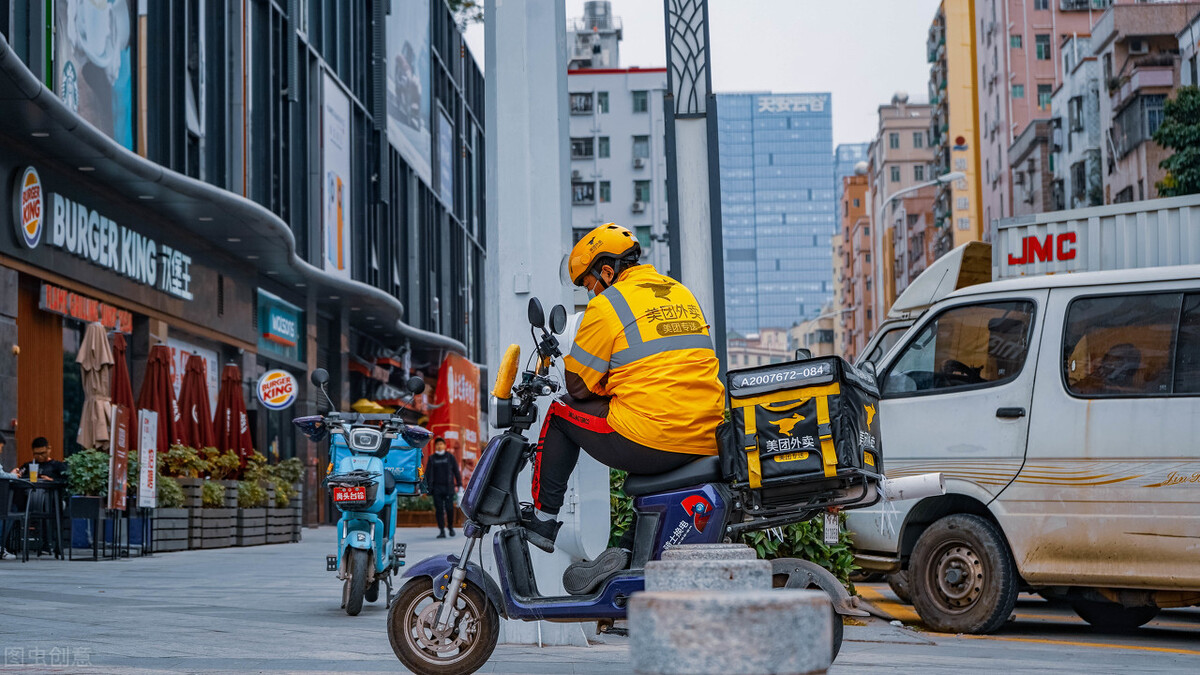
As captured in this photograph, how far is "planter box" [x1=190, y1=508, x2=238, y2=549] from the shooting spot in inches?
770

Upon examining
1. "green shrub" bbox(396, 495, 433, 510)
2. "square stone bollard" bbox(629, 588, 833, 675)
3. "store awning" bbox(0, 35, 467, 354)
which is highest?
Answer: "store awning" bbox(0, 35, 467, 354)

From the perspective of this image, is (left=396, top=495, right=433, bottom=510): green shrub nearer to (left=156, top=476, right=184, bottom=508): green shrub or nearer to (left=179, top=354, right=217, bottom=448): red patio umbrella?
(left=179, top=354, right=217, bottom=448): red patio umbrella

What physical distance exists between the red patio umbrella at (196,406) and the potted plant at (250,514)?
2.78ft

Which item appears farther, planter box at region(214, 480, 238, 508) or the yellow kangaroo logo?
planter box at region(214, 480, 238, 508)

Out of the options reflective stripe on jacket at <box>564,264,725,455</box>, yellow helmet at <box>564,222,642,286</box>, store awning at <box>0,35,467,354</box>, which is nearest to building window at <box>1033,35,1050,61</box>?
store awning at <box>0,35,467,354</box>

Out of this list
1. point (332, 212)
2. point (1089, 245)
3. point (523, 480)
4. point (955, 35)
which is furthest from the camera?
point (955, 35)

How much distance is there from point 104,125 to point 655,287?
1583 cm

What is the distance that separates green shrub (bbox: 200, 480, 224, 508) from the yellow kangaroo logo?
15.3m

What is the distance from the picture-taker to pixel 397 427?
1048cm

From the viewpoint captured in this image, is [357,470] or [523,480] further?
[357,470]

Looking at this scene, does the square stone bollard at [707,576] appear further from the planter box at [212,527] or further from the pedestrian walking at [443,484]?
the pedestrian walking at [443,484]

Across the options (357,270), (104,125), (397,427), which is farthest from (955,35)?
(397,427)

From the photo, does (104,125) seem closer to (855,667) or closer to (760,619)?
(855,667)

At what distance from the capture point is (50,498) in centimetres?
1670
